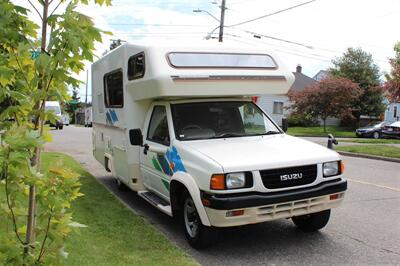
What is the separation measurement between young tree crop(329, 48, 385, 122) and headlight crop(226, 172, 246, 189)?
4330cm

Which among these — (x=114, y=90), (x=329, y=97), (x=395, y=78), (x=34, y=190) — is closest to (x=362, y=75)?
(x=329, y=97)

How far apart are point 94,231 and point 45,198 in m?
3.58

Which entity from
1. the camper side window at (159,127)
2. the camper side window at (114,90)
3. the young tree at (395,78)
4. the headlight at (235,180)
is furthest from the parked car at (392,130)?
the headlight at (235,180)

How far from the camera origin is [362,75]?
48.0 m

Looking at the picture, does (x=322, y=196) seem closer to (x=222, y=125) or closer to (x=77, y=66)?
(x=222, y=125)

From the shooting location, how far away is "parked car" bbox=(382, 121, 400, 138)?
111ft

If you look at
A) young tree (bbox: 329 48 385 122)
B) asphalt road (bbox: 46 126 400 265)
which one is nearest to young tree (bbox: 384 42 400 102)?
asphalt road (bbox: 46 126 400 265)

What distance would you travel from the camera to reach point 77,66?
2.65m

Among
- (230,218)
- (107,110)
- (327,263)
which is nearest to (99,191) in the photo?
(107,110)

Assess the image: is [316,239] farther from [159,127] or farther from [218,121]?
[159,127]

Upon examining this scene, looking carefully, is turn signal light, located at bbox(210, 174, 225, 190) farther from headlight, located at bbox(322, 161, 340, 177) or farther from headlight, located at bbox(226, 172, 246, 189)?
headlight, located at bbox(322, 161, 340, 177)

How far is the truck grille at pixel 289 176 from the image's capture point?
5.28m

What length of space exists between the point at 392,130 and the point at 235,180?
32.0 m

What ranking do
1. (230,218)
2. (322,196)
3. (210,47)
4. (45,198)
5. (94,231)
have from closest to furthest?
(45,198) → (230,218) → (322,196) → (94,231) → (210,47)
